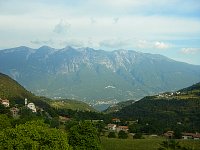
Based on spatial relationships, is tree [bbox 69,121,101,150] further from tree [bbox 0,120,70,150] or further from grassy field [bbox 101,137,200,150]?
grassy field [bbox 101,137,200,150]

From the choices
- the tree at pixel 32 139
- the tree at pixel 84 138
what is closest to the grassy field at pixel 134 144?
the tree at pixel 84 138

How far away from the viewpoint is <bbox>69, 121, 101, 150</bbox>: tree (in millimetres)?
65056

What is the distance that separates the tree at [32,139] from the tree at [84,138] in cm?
1244

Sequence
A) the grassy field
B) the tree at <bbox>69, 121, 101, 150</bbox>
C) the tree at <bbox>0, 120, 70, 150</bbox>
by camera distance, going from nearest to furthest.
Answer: the tree at <bbox>0, 120, 70, 150</bbox> < the tree at <bbox>69, 121, 101, 150</bbox> < the grassy field

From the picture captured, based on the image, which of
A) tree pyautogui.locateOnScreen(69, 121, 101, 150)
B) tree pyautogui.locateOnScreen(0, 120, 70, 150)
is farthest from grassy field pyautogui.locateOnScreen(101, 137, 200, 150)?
tree pyautogui.locateOnScreen(0, 120, 70, 150)

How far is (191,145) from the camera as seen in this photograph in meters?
91.4

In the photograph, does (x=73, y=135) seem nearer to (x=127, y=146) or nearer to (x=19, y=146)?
(x=19, y=146)

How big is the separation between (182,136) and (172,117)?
251ft

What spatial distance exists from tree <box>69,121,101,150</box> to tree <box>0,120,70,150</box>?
1244 cm

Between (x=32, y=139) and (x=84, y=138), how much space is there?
55.0 ft

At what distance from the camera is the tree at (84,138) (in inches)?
2561

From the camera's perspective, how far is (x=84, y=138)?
6612 centimetres

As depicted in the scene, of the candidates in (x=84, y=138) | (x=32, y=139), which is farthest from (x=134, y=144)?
(x=32, y=139)

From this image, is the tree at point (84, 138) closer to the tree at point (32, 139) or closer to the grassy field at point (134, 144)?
the tree at point (32, 139)
